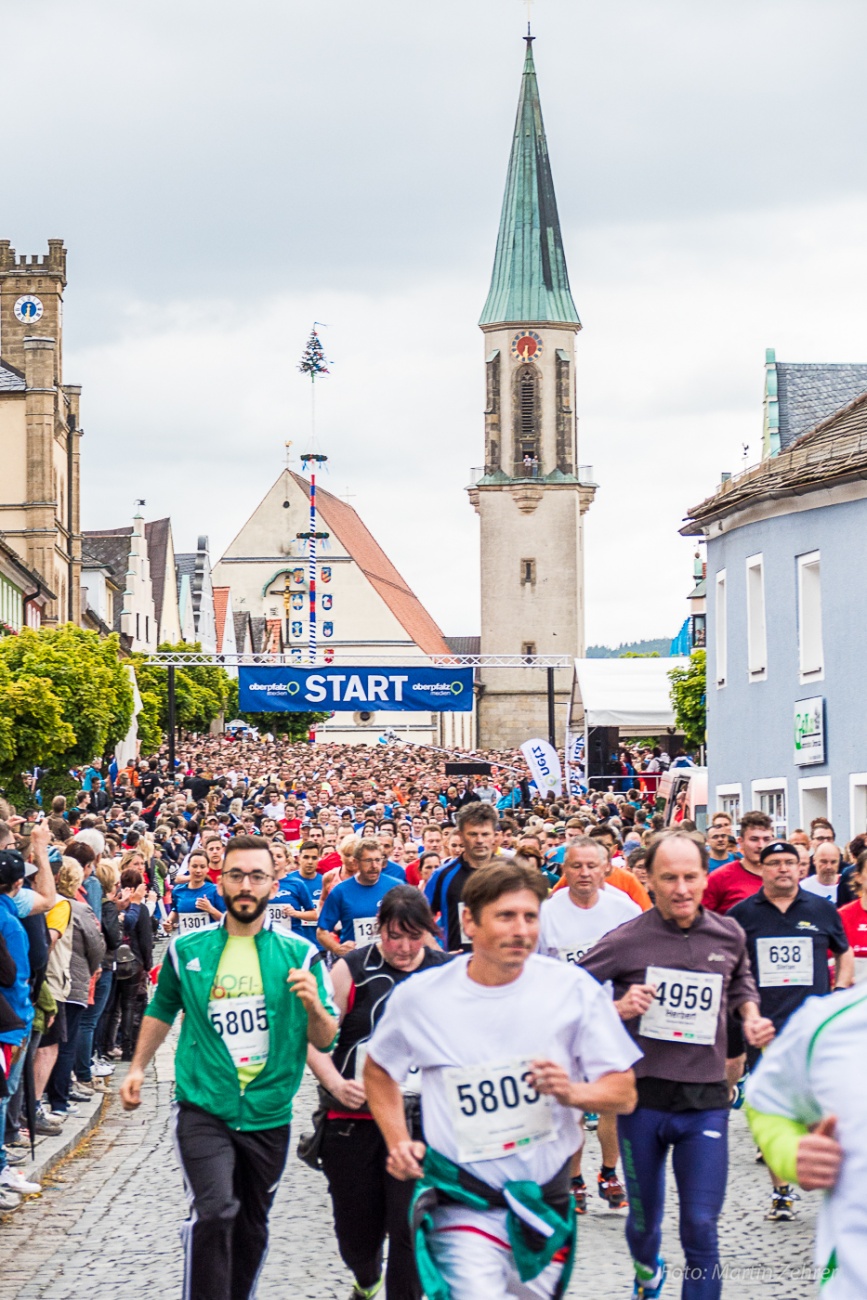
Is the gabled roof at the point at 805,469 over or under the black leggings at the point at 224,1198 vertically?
over

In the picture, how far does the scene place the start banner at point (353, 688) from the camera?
145 ft

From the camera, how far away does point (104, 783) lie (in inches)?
1606

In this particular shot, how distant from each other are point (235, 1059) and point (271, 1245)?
2.53 metres

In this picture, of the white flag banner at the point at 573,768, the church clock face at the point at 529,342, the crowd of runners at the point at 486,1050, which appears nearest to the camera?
the crowd of runners at the point at 486,1050

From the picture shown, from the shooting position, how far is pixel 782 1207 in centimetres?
951

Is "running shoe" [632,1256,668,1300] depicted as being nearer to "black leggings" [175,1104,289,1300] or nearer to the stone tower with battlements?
"black leggings" [175,1104,289,1300]

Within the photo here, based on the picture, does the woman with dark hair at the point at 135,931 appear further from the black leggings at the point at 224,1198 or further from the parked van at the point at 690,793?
the parked van at the point at 690,793

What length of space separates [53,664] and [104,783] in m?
5.05

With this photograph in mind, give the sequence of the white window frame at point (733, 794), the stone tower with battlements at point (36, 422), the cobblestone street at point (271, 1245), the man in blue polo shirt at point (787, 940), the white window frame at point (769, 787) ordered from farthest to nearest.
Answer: the stone tower with battlements at point (36, 422), the white window frame at point (733, 794), the white window frame at point (769, 787), the man in blue polo shirt at point (787, 940), the cobblestone street at point (271, 1245)

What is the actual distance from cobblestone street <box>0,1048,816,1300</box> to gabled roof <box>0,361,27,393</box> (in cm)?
6345

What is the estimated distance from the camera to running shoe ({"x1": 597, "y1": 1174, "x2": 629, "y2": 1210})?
9727mm

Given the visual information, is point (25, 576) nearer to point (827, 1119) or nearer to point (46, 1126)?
point (46, 1126)

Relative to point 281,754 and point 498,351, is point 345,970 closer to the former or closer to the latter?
point 281,754

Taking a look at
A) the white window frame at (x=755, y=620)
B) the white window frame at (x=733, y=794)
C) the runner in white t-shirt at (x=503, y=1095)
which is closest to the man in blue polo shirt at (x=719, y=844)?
the runner in white t-shirt at (x=503, y=1095)
